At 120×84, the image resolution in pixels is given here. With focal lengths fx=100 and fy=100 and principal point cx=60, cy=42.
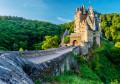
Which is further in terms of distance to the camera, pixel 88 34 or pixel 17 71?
pixel 88 34

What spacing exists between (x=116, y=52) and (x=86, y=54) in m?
9.99

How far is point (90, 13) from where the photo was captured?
117ft

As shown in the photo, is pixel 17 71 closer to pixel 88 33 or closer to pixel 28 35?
pixel 88 33

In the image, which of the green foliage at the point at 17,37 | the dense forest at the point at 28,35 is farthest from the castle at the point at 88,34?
the green foliage at the point at 17,37

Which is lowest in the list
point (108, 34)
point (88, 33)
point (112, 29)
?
point (88, 33)

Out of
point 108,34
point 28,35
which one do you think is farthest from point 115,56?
point 28,35

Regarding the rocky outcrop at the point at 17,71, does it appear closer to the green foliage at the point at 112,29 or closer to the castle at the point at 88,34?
the castle at the point at 88,34

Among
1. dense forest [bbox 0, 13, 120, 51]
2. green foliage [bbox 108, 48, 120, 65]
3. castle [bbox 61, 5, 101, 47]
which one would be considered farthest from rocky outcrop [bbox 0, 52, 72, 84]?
dense forest [bbox 0, 13, 120, 51]

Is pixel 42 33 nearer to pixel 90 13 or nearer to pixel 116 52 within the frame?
pixel 90 13

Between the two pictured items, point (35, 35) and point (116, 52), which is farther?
point (35, 35)

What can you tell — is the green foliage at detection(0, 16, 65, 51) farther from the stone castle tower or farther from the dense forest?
the stone castle tower

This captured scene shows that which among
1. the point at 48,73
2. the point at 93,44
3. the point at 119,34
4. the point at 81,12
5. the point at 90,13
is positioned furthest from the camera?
the point at 119,34

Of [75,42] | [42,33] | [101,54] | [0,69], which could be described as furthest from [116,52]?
[42,33]

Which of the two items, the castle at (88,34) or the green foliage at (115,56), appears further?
the castle at (88,34)
